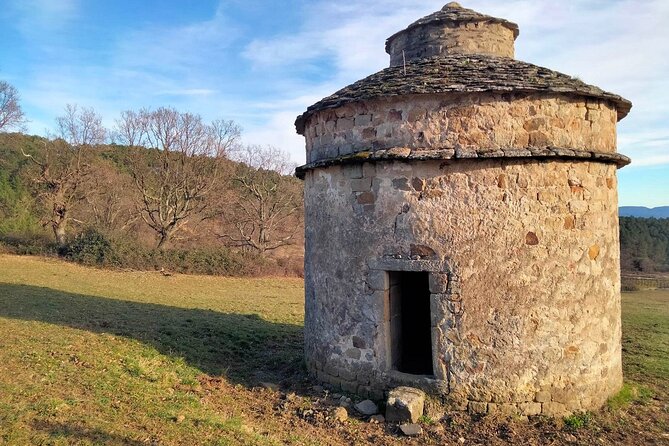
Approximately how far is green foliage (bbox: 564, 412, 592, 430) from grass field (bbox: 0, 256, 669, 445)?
2cm

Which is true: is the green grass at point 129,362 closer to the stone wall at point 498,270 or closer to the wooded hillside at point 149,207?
the stone wall at point 498,270

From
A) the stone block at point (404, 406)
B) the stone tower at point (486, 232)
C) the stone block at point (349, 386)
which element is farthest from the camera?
the stone block at point (349, 386)

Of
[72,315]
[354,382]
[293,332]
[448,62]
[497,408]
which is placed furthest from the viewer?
[293,332]

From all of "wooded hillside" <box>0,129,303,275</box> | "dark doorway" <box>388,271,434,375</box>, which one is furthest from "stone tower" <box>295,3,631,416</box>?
"wooded hillside" <box>0,129,303,275</box>

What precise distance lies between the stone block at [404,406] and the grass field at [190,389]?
129 millimetres

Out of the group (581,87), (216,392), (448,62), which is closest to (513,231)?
(581,87)

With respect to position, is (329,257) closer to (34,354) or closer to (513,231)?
(513,231)

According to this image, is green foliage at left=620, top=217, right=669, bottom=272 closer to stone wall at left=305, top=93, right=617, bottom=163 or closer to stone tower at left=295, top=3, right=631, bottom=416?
stone tower at left=295, top=3, right=631, bottom=416

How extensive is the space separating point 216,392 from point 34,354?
2549 mm

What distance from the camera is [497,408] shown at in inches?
232

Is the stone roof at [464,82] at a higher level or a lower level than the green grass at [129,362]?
higher

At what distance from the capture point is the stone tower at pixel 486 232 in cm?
594

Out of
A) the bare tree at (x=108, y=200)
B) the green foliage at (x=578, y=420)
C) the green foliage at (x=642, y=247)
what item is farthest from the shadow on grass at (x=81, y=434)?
the green foliage at (x=642, y=247)

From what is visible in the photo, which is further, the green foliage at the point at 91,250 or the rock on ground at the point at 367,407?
the green foliage at the point at 91,250
